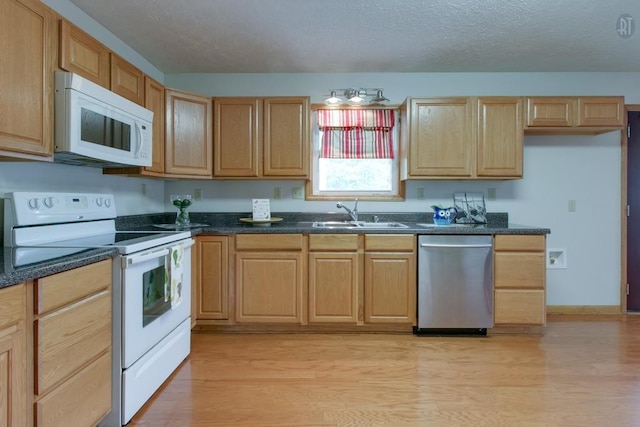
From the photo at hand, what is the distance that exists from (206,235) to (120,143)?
3.12ft

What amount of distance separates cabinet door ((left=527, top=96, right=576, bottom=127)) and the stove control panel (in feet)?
11.1

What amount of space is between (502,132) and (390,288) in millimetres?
1624

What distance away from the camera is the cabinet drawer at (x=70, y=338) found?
127 centimetres

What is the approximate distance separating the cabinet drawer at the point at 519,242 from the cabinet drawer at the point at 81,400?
268 centimetres

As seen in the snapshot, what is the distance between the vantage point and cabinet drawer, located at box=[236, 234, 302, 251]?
9.32 ft

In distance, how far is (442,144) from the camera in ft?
10.1

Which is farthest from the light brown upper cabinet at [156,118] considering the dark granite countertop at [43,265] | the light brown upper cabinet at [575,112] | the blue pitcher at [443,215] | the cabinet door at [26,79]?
the light brown upper cabinet at [575,112]

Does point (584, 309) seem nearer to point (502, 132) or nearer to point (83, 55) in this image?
point (502, 132)

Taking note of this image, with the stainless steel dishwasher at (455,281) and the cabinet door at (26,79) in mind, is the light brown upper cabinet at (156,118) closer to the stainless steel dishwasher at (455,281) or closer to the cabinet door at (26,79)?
the cabinet door at (26,79)

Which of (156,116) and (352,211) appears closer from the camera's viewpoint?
(156,116)

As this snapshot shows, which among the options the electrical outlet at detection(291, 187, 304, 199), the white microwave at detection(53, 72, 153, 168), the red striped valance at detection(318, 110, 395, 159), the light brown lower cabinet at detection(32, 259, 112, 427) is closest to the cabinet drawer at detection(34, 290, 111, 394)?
the light brown lower cabinet at detection(32, 259, 112, 427)

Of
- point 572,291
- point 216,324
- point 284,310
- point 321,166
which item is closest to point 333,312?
point 284,310

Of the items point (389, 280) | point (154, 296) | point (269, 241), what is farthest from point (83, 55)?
point (389, 280)

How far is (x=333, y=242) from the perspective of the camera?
9.36 feet
